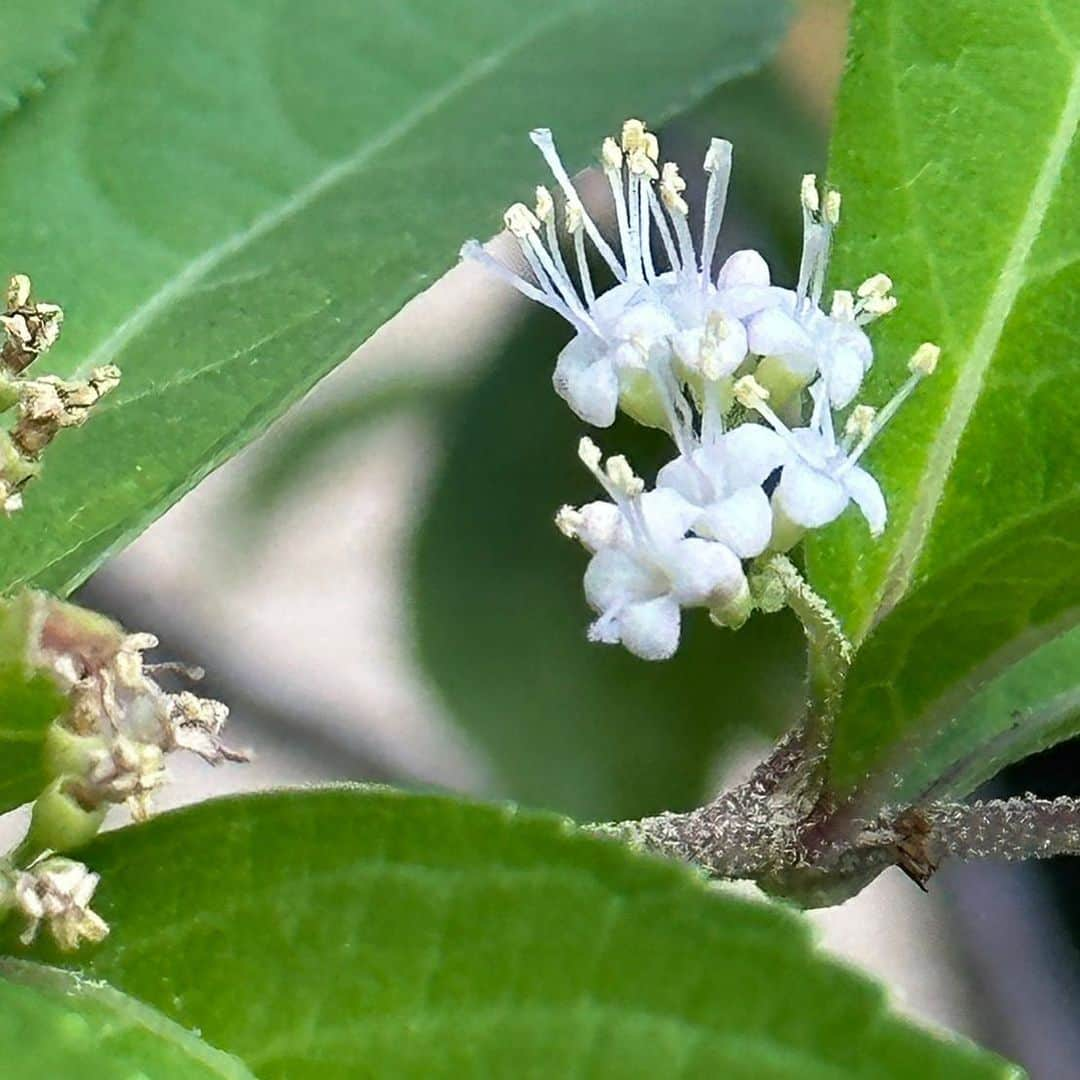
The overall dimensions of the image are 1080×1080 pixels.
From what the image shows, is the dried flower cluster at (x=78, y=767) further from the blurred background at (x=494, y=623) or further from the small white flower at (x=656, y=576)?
the blurred background at (x=494, y=623)

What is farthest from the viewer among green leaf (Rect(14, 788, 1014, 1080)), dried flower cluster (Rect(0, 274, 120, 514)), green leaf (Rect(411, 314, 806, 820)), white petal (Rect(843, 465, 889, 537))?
green leaf (Rect(411, 314, 806, 820))

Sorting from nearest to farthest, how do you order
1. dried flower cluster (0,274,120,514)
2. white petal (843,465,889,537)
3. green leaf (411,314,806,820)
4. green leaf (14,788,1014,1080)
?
green leaf (14,788,1014,1080) < dried flower cluster (0,274,120,514) < white petal (843,465,889,537) < green leaf (411,314,806,820)

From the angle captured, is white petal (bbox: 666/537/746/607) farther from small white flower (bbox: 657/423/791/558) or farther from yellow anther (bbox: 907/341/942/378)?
yellow anther (bbox: 907/341/942/378)

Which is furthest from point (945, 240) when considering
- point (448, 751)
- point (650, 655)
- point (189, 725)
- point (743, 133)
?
point (448, 751)

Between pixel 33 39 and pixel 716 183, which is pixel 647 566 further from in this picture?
pixel 33 39

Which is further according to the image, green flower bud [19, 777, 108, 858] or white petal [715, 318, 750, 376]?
white petal [715, 318, 750, 376]

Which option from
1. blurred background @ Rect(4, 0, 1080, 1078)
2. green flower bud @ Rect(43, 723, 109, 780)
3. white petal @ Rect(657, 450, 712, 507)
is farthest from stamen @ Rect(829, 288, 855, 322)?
blurred background @ Rect(4, 0, 1080, 1078)

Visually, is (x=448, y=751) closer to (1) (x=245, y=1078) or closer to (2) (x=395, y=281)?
(2) (x=395, y=281)

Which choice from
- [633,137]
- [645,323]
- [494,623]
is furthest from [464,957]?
[494,623]
